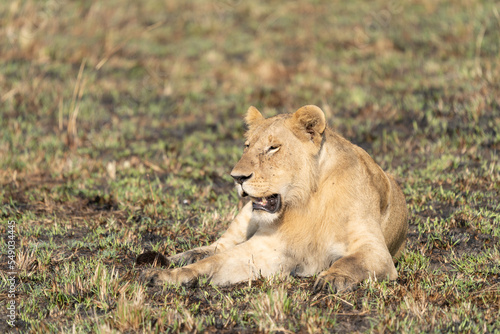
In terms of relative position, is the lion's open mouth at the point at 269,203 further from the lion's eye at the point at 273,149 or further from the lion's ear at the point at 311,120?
the lion's ear at the point at 311,120

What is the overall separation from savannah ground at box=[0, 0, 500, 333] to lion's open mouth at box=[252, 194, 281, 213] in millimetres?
467

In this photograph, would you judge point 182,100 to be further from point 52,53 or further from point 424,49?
point 424,49

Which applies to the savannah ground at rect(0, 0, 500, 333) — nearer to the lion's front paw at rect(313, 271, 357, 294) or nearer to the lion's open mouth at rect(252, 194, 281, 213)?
the lion's front paw at rect(313, 271, 357, 294)

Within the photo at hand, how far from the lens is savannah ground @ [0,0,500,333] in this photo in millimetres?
3846

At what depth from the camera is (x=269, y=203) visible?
4.22 m

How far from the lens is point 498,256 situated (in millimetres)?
4707

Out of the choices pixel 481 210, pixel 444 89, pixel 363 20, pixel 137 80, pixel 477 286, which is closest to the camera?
pixel 477 286

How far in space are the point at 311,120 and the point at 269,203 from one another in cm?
59

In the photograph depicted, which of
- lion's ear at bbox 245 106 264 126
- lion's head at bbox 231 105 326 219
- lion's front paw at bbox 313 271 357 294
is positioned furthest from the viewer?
lion's ear at bbox 245 106 264 126

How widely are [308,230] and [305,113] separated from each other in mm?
765

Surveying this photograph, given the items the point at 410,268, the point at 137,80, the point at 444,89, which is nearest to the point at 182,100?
the point at 137,80

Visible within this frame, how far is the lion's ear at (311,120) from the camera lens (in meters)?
4.21

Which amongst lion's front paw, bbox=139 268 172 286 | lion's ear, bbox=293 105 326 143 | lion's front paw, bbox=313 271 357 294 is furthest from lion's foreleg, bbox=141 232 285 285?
lion's ear, bbox=293 105 326 143

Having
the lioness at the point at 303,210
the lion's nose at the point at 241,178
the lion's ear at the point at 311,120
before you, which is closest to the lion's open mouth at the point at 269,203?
the lioness at the point at 303,210
